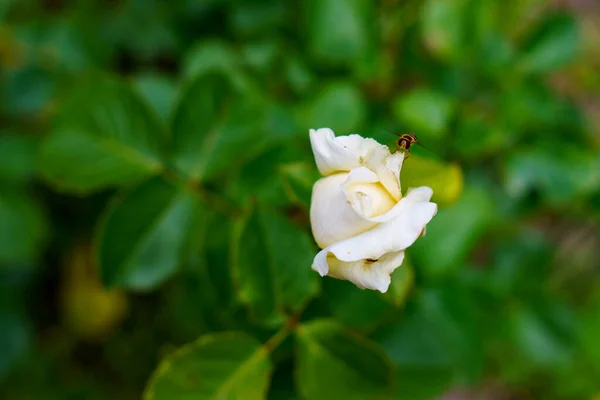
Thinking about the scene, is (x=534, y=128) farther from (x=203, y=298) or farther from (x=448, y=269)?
(x=203, y=298)

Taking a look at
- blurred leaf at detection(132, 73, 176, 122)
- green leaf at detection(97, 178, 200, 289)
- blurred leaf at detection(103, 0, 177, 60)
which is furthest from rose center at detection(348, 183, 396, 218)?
blurred leaf at detection(103, 0, 177, 60)

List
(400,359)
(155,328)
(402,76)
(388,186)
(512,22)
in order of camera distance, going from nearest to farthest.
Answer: (388,186) → (400,359) → (402,76) → (512,22) → (155,328)

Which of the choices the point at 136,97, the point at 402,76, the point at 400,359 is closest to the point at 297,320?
the point at 400,359

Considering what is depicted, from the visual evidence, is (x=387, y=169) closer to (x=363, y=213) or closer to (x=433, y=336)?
(x=363, y=213)

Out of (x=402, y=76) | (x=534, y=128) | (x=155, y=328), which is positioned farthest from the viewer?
(x=155, y=328)

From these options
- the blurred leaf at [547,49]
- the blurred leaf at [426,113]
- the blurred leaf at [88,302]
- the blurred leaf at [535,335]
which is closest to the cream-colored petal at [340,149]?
the blurred leaf at [426,113]

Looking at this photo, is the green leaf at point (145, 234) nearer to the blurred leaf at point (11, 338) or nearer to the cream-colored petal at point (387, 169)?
the cream-colored petal at point (387, 169)
